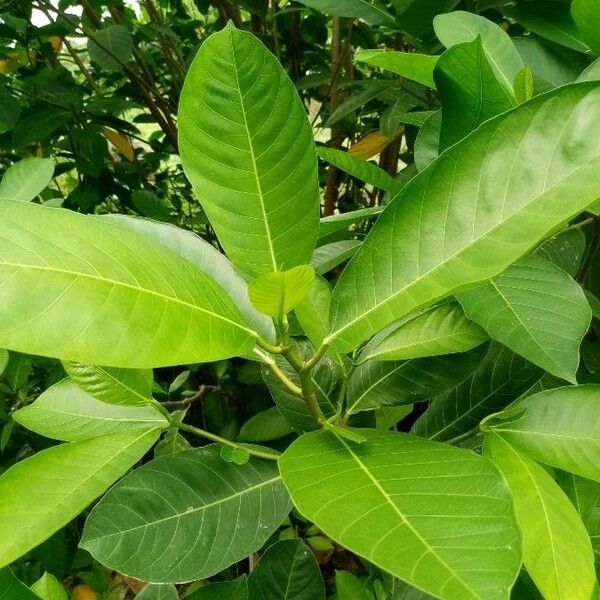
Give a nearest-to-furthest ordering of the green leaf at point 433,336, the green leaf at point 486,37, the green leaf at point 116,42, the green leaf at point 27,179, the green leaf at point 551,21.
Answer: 1. the green leaf at point 433,336
2. the green leaf at point 486,37
3. the green leaf at point 551,21
4. the green leaf at point 27,179
5. the green leaf at point 116,42

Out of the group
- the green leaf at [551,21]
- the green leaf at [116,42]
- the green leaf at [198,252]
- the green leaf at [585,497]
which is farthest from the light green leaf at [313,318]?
the green leaf at [116,42]

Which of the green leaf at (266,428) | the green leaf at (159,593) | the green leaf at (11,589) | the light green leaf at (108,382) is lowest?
the green leaf at (266,428)

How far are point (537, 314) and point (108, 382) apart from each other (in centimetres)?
41

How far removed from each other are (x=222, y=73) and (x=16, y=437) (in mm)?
1362

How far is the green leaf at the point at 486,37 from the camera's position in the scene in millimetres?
682

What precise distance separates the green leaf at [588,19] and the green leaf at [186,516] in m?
0.57

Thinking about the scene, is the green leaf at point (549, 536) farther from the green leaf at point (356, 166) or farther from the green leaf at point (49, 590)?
the green leaf at point (49, 590)

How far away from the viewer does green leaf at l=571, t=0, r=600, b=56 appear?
0.64 meters

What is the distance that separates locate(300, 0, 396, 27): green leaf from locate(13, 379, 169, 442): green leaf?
0.74 metres

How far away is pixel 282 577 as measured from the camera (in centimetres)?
82

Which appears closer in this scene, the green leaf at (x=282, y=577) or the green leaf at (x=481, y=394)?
the green leaf at (x=481, y=394)

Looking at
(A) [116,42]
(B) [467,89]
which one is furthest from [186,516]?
(A) [116,42]

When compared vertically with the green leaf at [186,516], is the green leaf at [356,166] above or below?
above

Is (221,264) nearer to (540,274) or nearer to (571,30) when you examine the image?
(540,274)
